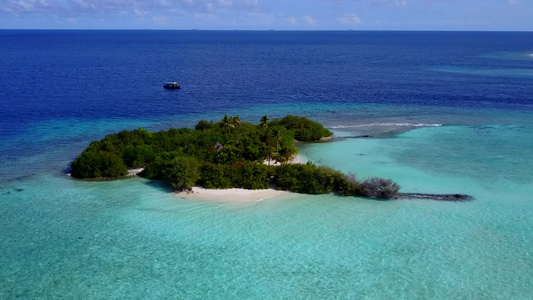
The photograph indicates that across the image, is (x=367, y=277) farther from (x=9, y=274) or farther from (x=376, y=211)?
(x=9, y=274)

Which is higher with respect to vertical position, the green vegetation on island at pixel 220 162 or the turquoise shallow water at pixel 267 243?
the green vegetation on island at pixel 220 162

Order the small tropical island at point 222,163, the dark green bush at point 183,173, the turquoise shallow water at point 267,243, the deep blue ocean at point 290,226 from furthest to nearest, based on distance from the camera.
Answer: the small tropical island at point 222,163 → the dark green bush at point 183,173 → the deep blue ocean at point 290,226 → the turquoise shallow water at point 267,243

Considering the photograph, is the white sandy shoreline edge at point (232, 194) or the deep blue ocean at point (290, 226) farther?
the white sandy shoreline edge at point (232, 194)

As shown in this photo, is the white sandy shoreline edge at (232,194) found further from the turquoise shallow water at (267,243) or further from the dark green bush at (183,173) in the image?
the turquoise shallow water at (267,243)

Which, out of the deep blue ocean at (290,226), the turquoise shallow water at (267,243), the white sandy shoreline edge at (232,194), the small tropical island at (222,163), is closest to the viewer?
the turquoise shallow water at (267,243)

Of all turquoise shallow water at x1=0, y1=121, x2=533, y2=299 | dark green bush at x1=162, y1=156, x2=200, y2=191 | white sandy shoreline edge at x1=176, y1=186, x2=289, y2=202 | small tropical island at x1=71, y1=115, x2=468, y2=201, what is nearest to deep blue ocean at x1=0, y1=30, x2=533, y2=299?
turquoise shallow water at x1=0, y1=121, x2=533, y2=299

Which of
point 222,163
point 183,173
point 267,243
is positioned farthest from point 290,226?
point 222,163

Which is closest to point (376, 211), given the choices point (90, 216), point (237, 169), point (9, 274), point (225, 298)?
point (237, 169)

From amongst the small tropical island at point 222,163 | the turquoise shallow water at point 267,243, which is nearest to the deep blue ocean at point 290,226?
the turquoise shallow water at point 267,243
